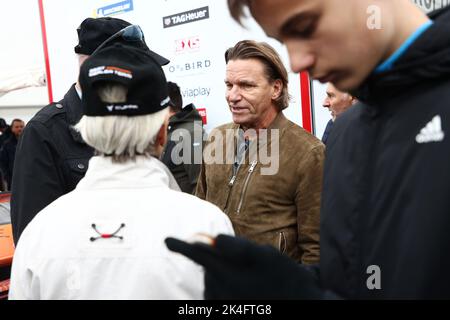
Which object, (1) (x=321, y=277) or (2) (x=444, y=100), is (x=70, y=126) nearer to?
(1) (x=321, y=277)

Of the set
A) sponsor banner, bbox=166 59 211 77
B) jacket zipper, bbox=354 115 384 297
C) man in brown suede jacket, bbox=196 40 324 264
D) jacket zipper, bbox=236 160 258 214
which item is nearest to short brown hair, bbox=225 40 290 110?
man in brown suede jacket, bbox=196 40 324 264

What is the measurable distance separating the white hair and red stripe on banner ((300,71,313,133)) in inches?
52.4

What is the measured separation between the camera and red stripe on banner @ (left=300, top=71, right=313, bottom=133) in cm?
248

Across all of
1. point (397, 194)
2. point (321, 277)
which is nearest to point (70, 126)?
point (321, 277)

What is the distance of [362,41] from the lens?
0.91m

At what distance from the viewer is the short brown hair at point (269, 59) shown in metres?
2.36

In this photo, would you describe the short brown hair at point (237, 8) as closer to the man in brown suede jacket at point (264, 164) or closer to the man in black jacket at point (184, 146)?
the man in brown suede jacket at point (264, 164)

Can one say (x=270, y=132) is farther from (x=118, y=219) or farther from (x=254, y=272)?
(x=254, y=272)

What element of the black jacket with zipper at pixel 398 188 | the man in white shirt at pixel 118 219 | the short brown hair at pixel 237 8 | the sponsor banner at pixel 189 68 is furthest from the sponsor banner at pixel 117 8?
the black jacket with zipper at pixel 398 188

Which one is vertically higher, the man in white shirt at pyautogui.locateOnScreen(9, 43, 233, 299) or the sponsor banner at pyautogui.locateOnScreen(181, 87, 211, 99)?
the sponsor banner at pyautogui.locateOnScreen(181, 87, 211, 99)

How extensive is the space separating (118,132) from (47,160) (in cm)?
76

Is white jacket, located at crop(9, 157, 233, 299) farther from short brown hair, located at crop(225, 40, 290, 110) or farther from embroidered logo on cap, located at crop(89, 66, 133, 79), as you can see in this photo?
short brown hair, located at crop(225, 40, 290, 110)

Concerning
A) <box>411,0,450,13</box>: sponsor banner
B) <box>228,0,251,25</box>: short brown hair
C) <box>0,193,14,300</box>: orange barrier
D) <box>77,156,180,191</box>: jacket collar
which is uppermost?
<box>411,0,450,13</box>: sponsor banner

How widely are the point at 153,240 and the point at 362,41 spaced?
0.70 meters
